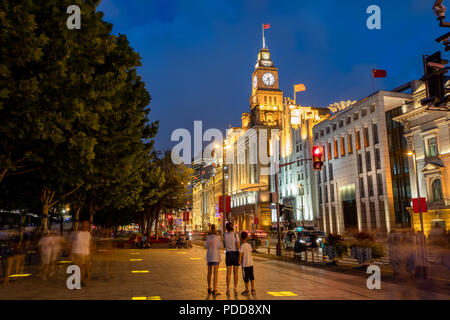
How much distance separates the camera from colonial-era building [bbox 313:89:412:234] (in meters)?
53.4

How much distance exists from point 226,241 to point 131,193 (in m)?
21.5

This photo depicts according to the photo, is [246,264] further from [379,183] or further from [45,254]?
[379,183]

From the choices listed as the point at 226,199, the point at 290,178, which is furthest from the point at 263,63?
the point at 226,199

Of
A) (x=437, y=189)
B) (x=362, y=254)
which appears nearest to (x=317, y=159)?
(x=362, y=254)

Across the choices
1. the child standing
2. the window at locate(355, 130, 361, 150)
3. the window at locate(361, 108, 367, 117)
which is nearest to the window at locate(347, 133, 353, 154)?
the window at locate(355, 130, 361, 150)

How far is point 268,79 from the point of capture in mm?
138375

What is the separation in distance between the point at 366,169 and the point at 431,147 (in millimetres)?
16343

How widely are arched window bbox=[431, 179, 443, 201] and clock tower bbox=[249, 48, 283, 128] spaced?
91556 millimetres

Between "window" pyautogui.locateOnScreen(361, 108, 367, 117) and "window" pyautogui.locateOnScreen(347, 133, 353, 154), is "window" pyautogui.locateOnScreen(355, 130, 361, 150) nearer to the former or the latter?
"window" pyautogui.locateOnScreen(347, 133, 353, 154)

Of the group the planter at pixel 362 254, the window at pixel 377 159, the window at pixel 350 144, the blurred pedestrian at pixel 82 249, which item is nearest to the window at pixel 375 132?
the window at pixel 377 159

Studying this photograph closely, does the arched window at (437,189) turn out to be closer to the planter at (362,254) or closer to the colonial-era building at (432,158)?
the colonial-era building at (432,158)

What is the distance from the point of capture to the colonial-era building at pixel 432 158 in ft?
131

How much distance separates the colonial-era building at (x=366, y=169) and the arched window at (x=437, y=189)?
928 centimetres

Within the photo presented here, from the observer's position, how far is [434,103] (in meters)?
10.1
